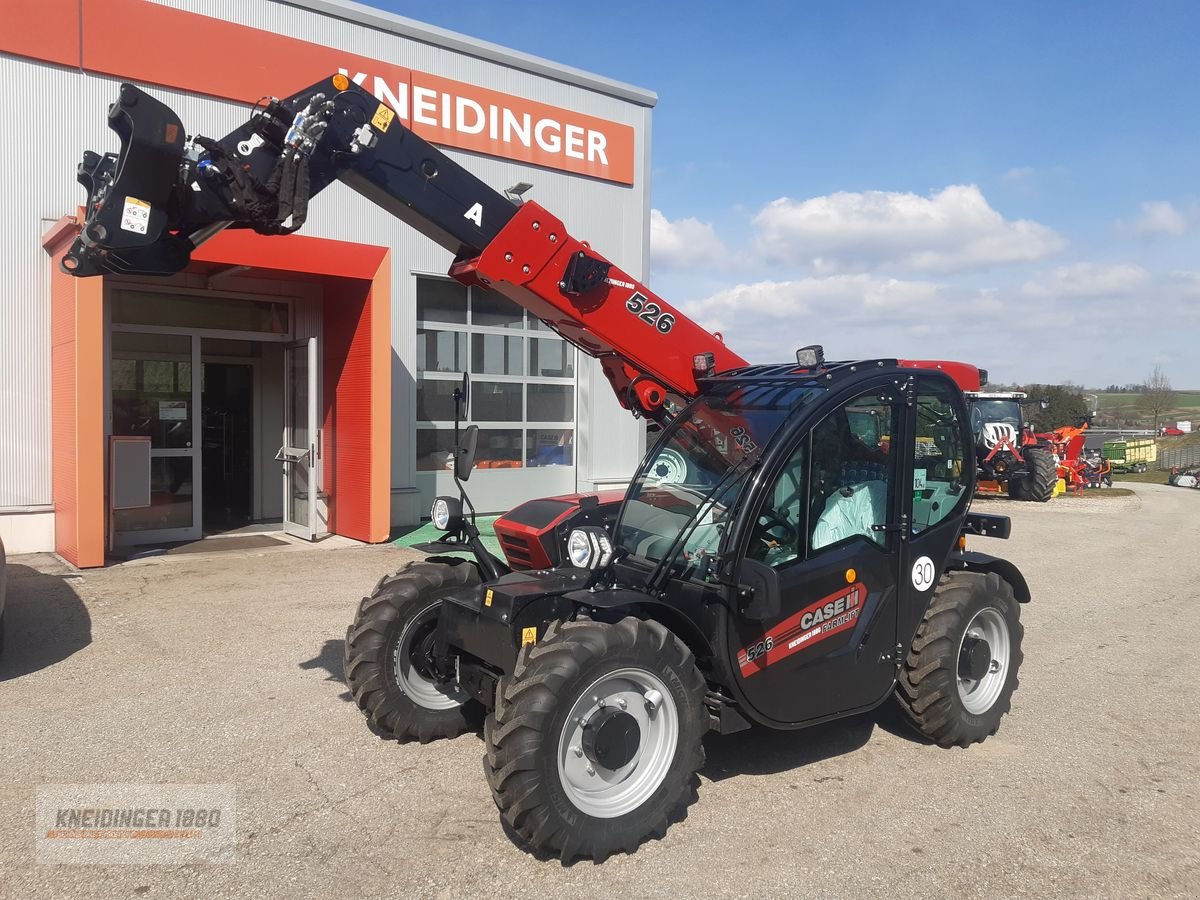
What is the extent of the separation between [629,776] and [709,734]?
46.8 inches

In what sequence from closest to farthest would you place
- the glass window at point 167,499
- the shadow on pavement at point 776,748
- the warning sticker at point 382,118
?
the warning sticker at point 382,118, the shadow on pavement at point 776,748, the glass window at point 167,499

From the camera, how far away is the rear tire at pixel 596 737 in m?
3.45

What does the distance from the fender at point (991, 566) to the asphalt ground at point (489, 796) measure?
2.56 ft

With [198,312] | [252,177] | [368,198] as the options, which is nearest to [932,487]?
[368,198]

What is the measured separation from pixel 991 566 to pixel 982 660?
0.58m

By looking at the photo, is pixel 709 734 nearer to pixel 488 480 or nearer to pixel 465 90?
pixel 488 480

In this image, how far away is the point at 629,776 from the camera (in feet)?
12.6

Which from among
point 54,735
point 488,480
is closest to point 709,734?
point 54,735

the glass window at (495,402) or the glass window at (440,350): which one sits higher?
the glass window at (440,350)

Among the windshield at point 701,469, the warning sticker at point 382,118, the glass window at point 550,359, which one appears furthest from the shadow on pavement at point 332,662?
the glass window at point 550,359

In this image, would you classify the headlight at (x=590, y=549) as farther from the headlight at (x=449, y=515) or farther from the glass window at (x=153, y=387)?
the glass window at (x=153, y=387)

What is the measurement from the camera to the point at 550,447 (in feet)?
45.3

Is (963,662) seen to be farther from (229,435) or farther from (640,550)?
(229,435)

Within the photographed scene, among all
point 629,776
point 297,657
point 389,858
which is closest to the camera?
point 389,858
